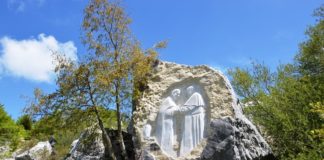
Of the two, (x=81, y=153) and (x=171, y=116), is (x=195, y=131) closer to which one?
(x=171, y=116)

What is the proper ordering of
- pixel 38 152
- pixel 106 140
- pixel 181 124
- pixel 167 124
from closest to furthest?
1. pixel 181 124
2. pixel 167 124
3. pixel 106 140
4. pixel 38 152

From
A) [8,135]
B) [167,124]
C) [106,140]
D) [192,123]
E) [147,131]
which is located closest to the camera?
[192,123]

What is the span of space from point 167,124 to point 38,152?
16266 millimetres

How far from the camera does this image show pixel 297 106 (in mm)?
13883

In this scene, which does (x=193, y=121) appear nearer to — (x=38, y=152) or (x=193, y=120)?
(x=193, y=120)

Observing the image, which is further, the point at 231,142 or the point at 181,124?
the point at 181,124

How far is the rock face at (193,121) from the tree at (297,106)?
189 cm

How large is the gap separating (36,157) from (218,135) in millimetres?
17442

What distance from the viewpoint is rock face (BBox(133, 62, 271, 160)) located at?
34.0 feet

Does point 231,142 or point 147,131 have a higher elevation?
point 147,131

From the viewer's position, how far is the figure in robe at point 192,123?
1077 centimetres

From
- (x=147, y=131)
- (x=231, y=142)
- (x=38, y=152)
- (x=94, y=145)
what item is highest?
(x=38, y=152)

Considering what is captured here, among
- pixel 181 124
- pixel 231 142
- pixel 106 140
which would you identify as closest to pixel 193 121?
pixel 181 124

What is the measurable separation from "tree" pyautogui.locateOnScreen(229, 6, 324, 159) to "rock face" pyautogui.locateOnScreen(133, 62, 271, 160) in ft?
6.21
